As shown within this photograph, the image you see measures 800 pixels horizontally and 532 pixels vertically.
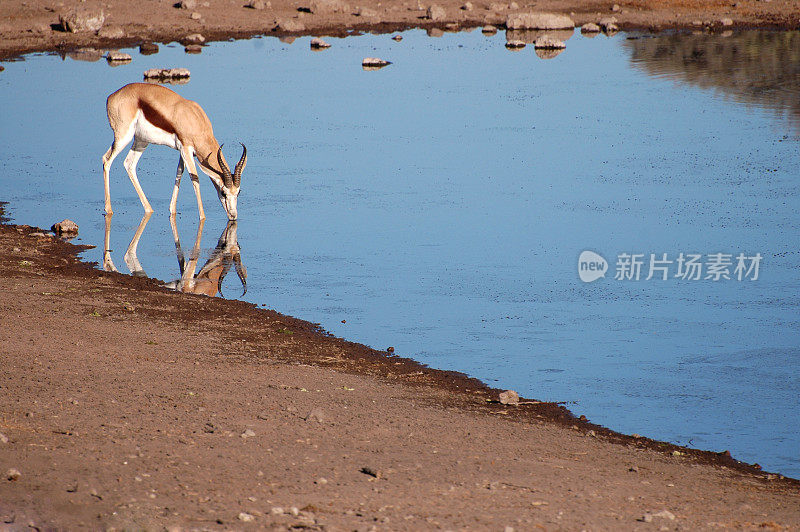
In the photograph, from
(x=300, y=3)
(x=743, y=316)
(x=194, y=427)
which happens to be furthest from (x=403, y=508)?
(x=300, y=3)

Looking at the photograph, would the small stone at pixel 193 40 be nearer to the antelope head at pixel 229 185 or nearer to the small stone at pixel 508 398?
the antelope head at pixel 229 185

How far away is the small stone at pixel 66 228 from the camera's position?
12758mm

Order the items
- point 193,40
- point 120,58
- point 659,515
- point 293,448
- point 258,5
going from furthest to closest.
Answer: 1. point 258,5
2. point 193,40
3. point 120,58
4. point 293,448
5. point 659,515

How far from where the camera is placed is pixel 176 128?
13.1 meters

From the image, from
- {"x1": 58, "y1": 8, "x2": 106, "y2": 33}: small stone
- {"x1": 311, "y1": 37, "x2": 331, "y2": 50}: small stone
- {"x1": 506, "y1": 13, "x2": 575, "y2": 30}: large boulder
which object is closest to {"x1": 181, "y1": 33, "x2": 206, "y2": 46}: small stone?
{"x1": 58, "y1": 8, "x2": 106, "y2": 33}: small stone

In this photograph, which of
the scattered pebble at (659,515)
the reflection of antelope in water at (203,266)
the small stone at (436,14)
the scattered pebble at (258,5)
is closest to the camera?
the scattered pebble at (659,515)

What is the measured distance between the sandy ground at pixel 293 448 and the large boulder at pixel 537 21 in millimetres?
23475

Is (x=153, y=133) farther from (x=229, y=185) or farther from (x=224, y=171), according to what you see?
(x=229, y=185)

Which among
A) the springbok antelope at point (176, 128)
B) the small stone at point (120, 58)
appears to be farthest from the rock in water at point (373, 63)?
the springbok antelope at point (176, 128)

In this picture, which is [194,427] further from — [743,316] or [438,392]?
[743,316]

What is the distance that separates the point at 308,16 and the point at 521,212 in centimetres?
2168

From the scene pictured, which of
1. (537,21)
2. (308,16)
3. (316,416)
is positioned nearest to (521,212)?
(316,416)

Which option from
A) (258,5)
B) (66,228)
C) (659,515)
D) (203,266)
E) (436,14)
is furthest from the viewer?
(258,5)

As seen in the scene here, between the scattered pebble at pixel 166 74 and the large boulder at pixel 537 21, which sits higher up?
the large boulder at pixel 537 21
